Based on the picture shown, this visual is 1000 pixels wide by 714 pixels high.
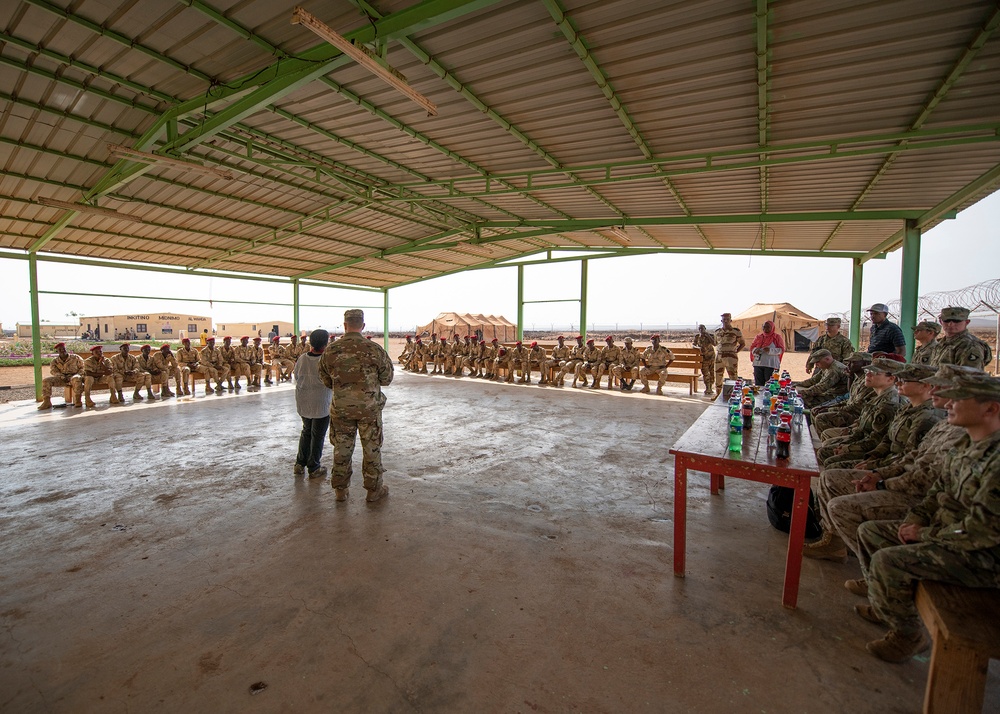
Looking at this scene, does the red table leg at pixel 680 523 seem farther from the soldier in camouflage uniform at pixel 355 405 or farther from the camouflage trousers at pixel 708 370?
the camouflage trousers at pixel 708 370

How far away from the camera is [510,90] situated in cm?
527

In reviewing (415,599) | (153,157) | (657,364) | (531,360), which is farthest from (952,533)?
(531,360)

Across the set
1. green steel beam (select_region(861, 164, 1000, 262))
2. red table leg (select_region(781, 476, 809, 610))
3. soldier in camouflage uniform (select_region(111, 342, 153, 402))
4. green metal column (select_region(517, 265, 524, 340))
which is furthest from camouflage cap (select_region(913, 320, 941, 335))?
soldier in camouflage uniform (select_region(111, 342, 153, 402))

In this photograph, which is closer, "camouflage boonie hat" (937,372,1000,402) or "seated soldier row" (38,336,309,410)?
"camouflage boonie hat" (937,372,1000,402)

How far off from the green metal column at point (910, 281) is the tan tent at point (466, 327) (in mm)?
20113

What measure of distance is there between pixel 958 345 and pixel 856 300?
27.1 feet

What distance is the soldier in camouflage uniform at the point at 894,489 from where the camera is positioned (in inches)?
91.0

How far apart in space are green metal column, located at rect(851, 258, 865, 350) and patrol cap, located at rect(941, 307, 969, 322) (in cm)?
723

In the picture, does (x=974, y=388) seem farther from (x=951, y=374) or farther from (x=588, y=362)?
(x=588, y=362)

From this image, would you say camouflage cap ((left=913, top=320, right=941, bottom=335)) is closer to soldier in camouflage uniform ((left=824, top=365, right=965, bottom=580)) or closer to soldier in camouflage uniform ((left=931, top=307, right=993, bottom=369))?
soldier in camouflage uniform ((left=931, top=307, right=993, bottom=369))

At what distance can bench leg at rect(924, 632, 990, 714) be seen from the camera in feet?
5.00

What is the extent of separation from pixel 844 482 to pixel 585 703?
2.18 metres

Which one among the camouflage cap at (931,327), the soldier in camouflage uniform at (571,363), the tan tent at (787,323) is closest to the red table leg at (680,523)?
the camouflage cap at (931,327)

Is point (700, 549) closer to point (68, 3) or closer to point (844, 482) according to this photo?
point (844, 482)
